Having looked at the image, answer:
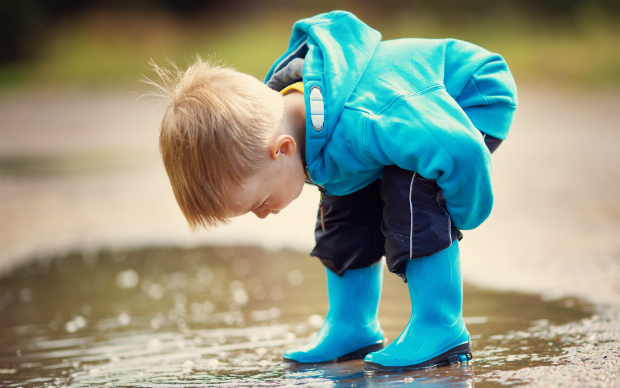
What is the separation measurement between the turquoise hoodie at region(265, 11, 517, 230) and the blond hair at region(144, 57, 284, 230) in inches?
4.1

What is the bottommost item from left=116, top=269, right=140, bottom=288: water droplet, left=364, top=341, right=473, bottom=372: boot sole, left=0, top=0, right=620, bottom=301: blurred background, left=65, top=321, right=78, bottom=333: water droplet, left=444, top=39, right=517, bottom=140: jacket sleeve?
left=364, top=341, right=473, bottom=372: boot sole

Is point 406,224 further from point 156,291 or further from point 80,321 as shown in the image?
point 156,291

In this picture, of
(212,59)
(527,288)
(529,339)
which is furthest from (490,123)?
(527,288)

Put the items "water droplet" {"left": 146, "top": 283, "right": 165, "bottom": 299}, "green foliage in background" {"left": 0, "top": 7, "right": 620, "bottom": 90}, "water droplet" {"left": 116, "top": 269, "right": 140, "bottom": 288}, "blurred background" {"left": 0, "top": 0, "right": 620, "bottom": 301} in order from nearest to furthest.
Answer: "water droplet" {"left": 146, "top": 283, "right": 165, "bottom": 299}, "water droplet" {"left": 116, "top": 269, "right": 140, "bottom": 288}, "blurred background" {"left": 0, "top": 0, "right": 620, "bottom": 301}, "green foliage in background" {"left": 0, "top": 7, "right": 620, "bottom": 90}

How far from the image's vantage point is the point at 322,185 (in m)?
1.38

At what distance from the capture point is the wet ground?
4.49 ft

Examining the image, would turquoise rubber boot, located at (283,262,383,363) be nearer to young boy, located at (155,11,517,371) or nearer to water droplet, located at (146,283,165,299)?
young boy, located at (155,11,517,371)

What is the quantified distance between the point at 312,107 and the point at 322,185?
0.19 m

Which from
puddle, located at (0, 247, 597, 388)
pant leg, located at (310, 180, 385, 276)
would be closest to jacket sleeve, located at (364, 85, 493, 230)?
pant leg, located at (310, 180, 385, 276)

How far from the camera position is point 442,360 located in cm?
A: 129

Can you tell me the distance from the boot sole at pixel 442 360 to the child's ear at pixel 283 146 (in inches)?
17.1

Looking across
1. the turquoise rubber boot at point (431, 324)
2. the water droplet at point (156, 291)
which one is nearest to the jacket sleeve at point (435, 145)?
the turquoise rubber boot at point (431, 324)

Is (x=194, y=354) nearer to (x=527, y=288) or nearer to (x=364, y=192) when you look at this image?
(x=364, y=192)

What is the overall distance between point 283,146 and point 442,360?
1.67ft
